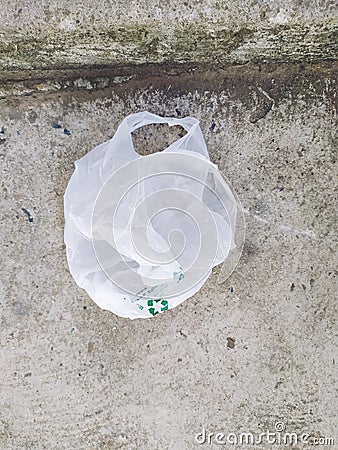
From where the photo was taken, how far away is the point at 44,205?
169 cm

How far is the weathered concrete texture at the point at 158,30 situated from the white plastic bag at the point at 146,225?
232 millimetres

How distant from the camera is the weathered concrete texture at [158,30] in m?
1.41

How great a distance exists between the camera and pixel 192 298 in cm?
171

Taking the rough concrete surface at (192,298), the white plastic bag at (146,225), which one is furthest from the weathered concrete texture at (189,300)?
the white plastic bag at (146,225)

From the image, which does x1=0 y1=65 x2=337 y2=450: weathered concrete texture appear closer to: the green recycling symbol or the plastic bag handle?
the plastic bag handle

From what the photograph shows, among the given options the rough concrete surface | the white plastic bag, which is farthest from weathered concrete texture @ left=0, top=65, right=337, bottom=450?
the white plastic bag

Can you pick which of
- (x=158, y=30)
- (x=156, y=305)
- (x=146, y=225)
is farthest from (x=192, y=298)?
(x=158, y=30)

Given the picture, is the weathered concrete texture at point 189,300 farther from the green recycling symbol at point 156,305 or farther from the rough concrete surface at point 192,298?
the green recycling symbol at point 156,305

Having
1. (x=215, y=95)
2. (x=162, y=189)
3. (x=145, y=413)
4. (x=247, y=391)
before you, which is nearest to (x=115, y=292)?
(x=162, y=189)

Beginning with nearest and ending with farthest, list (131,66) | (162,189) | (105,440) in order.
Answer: (162,189) → (131,66) → (105,440)

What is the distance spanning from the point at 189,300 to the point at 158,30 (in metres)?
0.84

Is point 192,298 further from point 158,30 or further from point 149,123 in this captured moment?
point 158,30

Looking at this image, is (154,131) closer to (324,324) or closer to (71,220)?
(71,220)

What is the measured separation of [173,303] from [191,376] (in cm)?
32
